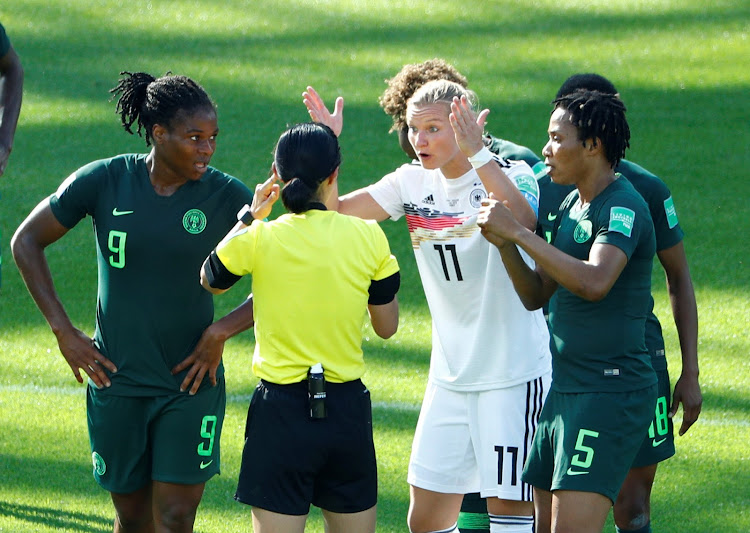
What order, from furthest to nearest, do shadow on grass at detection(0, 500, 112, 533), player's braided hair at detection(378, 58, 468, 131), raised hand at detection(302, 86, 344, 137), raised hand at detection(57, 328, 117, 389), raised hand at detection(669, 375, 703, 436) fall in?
1. shadow on grass at detection(0, 500, 112, 533)
2. player's braided hair at detection(378, 58, 468, 131)
3. raised hand at detection(302, 86, 344, 137)
4. raised hand at detection(669, 375, 703, 436)
5. raised hand at detection(57, 328, 117, 389)

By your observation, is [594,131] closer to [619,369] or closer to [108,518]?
[619,369]

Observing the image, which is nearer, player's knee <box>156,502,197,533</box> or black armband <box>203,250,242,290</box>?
black armband <box>203,250,242,290</box>

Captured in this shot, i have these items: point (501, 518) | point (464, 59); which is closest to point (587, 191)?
point (501, 518)

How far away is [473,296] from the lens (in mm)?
4883

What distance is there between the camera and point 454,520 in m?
5.04

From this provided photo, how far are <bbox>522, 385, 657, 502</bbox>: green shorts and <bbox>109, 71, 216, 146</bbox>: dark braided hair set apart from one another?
177 cm

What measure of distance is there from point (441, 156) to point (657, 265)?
5.77 meters

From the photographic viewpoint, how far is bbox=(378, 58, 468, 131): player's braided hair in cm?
552

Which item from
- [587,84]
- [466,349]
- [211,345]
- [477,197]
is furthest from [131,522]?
[587,84]

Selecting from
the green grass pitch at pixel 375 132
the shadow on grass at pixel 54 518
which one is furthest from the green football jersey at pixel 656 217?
the shadow on grass at pixel 54 518

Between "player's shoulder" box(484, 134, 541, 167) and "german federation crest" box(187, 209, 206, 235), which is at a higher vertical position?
"player's shoulder" box(484, 134, 541, 167)

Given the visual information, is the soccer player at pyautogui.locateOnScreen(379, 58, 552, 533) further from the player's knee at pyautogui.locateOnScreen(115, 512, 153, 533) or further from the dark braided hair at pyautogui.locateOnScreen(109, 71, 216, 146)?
the player's knee at pyautogui.locateOnScreen(115, 512, 153, 533)

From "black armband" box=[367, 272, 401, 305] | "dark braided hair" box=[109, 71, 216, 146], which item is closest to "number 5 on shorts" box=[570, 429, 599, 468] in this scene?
"black armband" box=[367, 272, 401, 305]

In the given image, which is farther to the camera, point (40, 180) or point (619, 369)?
point (40, 180)
